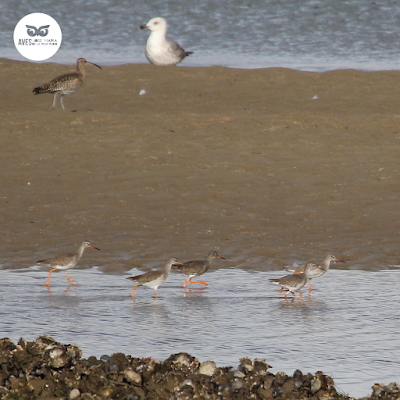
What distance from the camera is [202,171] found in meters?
15.5

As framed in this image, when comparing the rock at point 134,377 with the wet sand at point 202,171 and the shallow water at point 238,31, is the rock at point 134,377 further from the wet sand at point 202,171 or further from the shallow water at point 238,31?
the shallow water at point 238,31

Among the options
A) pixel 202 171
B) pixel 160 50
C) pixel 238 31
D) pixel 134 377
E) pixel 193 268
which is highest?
pixel 238 31

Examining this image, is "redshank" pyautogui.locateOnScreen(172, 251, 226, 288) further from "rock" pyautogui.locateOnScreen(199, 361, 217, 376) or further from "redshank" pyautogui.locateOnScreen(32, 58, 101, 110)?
"redshank" pyautogui.locateOnScreen(32, 58, 101, 110)

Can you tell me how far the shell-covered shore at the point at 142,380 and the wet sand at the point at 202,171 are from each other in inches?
186

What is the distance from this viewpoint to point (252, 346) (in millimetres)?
7484

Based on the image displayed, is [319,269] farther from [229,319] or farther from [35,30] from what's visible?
[35,30]

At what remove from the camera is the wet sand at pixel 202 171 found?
484 inches

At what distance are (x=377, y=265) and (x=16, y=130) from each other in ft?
31.7

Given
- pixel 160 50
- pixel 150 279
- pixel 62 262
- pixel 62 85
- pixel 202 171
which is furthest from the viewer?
pixel 160 50

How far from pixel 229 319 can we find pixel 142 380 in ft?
8.12

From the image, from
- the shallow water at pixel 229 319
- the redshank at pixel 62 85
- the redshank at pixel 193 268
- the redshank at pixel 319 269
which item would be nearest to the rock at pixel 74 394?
the shallow water at pixel 229 319

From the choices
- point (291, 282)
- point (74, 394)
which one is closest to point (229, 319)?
point (291, 282)

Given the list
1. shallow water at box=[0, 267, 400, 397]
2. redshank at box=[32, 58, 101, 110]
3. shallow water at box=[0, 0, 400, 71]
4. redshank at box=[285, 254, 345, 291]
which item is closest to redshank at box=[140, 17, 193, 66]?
shallow water at box=[0, 0, 400, 71]

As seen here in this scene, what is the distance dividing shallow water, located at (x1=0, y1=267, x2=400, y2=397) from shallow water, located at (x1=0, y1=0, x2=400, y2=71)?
691 inches
